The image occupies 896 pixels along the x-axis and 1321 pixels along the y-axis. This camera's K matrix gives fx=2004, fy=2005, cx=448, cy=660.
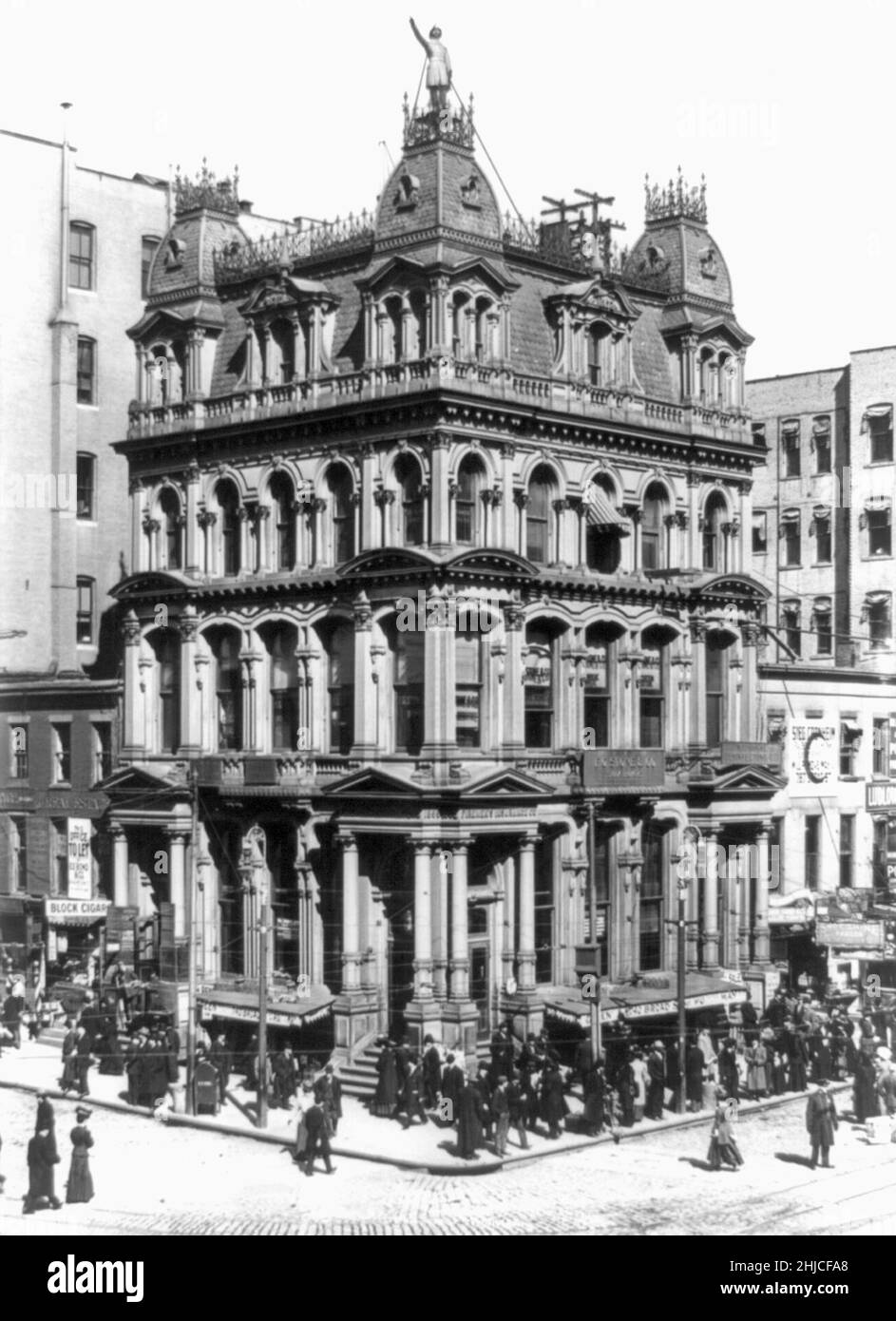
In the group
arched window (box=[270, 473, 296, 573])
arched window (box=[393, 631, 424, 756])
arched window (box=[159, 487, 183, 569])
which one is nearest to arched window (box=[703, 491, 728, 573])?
arched window (box=[393, 631, 424, 756])

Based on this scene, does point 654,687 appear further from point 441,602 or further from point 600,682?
point 441,602

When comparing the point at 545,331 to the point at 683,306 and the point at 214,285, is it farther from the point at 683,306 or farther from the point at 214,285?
the point at 214,285

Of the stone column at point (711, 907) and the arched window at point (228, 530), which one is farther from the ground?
the arched window at point (228, 530)

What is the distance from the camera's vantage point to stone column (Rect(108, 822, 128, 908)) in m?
48.9

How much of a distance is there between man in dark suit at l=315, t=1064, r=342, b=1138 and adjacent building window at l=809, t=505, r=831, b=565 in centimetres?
2044

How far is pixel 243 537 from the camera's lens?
47.8 metres

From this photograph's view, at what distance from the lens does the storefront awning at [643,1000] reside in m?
43.2

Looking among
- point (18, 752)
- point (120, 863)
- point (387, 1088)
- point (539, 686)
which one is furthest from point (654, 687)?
point (18, 752)

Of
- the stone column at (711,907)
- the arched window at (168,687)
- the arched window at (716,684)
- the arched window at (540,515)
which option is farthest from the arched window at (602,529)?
the arched window at (168,687)

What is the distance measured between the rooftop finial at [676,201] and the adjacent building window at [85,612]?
18468mm

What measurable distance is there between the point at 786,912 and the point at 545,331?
54.0 ft

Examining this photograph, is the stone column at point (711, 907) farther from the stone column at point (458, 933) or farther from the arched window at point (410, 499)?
the arched window at point (410, 499)

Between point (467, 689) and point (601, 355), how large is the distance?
355 inches

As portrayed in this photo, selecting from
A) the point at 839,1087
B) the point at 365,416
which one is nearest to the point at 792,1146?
the point at 839,1087
